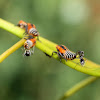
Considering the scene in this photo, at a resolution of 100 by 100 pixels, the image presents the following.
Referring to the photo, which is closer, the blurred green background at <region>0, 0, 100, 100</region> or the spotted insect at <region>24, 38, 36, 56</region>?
the spotted insect at <region>24, 38, 36, 56</region>

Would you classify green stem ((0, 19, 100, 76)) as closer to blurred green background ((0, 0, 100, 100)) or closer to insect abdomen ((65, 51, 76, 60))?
insect abdomen ((65, 51, 76, 60))

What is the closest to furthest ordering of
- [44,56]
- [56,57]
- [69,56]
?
[69,56]
[56,57]
[44,56]

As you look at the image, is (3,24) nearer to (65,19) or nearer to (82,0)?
(65,19)

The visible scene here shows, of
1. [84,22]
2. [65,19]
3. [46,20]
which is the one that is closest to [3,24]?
[46,20]

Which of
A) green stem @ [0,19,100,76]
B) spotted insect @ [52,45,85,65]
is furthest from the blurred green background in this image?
spotted insect @ [52,45,85,65]

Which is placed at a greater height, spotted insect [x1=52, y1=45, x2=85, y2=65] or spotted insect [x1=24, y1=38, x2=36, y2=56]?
spotted insect [x1=52, y1=45, x2=85, y2=65]

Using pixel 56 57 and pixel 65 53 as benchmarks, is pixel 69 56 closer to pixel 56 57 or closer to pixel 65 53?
pixel 65 53

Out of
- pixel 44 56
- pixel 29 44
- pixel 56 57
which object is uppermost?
pixel 44 56

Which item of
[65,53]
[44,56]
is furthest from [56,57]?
[44,56]

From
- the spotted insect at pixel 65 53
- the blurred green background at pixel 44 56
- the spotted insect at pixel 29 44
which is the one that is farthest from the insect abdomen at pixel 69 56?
the blurred green background at pixel 44 56

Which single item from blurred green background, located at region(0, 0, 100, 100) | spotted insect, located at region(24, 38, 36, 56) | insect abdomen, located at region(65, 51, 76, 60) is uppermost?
blurred green background, located at region(0, 0, 100, 100)
